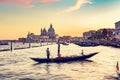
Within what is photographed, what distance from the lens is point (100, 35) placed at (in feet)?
643

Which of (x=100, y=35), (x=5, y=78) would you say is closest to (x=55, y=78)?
(x=5, y=78)

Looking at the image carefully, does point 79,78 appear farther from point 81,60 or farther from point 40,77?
point 81,60

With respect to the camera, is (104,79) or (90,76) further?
(90,76)

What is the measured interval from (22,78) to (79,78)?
8028 mm

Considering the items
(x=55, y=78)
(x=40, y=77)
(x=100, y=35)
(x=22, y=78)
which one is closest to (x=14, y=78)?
(x=22, y=78)

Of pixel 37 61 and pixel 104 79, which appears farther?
pixel 37 61

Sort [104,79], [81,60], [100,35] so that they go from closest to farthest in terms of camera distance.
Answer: [104,79]
[81,60]
[100,35]

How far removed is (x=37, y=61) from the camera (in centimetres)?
5250

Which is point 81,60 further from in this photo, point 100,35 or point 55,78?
point 100,35

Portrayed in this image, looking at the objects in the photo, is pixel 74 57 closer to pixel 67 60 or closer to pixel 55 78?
pixel 67 60

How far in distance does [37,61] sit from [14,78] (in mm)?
17055

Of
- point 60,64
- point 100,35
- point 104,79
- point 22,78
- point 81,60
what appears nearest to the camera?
point 104,79

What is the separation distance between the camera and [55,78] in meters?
34.8

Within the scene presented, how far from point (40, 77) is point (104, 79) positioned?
359 inches
